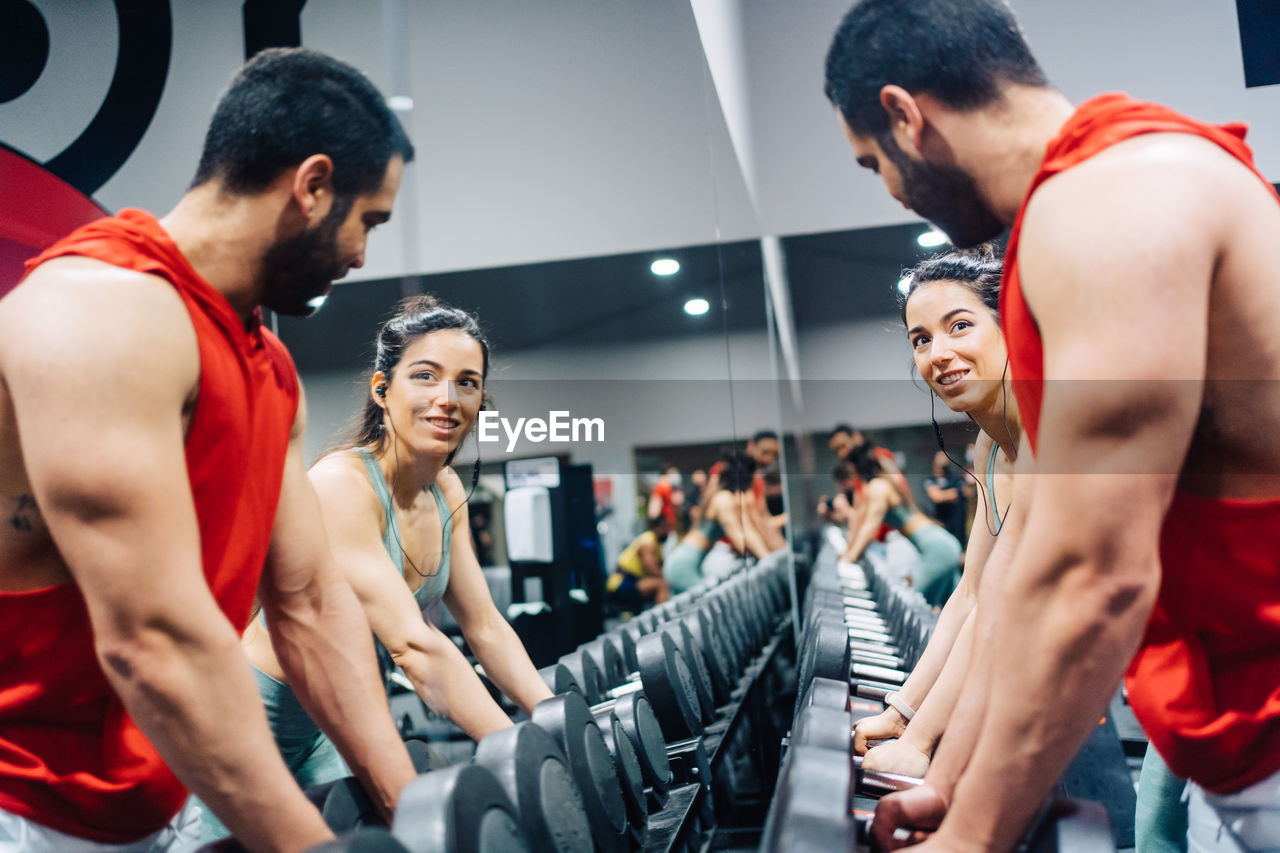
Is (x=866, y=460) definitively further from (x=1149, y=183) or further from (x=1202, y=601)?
(x=1149, y=183)

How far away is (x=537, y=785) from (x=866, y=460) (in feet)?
4.92

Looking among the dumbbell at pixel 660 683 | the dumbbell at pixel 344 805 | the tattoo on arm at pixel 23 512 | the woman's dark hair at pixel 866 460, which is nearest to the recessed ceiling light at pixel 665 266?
the woman's dark hair at pixel 866 460

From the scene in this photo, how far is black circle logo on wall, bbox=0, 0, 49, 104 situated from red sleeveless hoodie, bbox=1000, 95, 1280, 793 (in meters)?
1.62

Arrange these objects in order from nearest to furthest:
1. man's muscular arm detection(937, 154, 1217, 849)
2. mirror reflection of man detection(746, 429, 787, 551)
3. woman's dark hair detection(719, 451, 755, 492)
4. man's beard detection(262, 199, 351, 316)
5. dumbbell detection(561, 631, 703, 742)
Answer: man's muscular arm detection(937, 154, 1217, 849) < man's beard detection(262, 199, 351, 316) < dumbbell detection(561, 631, 703, 742) < woman's dark hair detection(719, 451, 755, 492) < mirror reflection of man detection(746, 429, 787, 551)

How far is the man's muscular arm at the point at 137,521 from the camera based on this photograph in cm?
81

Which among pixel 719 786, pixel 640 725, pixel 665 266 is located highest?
pixel 665 266

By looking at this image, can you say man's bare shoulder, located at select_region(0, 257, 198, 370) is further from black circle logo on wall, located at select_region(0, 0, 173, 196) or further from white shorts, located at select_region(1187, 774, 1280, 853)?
white shorts, located at select_region(1187, 774, 1280, 853)

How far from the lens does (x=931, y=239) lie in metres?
1.54

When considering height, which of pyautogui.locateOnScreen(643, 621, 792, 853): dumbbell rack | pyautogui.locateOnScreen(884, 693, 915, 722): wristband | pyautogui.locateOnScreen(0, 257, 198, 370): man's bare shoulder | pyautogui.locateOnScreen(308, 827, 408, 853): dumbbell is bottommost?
pyautogui.locateOnScreen(643, 621, 792, 853): dumbbell rack

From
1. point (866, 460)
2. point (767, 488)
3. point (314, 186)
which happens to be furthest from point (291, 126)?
point (767, 488)

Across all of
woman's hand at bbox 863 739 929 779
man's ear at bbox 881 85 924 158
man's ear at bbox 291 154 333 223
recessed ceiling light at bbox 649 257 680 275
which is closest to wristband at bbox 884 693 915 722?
woman's hand at bbox 863 739 929 779

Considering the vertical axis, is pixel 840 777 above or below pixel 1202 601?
below

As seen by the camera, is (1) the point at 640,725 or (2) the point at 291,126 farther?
(1) the point at 640,725

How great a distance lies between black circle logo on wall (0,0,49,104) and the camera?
4.89 feet
